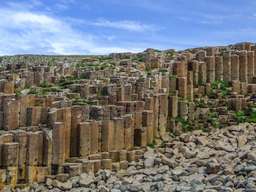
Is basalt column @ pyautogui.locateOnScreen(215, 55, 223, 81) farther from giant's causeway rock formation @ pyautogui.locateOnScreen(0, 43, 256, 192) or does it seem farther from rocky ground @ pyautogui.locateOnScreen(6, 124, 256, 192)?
rocky ground @ pyautogui.locateOnScreen(6, 124, 256, 192)

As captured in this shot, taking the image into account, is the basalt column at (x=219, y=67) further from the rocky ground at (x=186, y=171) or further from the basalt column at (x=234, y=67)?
the rocky ground at (x=186, y=171)

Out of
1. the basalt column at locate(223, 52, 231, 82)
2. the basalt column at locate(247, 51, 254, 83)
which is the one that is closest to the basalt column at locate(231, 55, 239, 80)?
the basalt column at locate(223, 52, 231, 82)

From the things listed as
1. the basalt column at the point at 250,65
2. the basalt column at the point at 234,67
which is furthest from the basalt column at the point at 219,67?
the basalt column at the point at 250,65

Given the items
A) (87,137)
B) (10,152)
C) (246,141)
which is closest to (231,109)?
(246,141)

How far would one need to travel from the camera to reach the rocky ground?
13.9 metres

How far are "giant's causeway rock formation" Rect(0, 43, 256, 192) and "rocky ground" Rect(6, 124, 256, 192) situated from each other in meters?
0.03

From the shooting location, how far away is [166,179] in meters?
14.8

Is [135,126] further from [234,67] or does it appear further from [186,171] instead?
[234,67]

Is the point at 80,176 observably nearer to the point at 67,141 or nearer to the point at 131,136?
the point at 67,141

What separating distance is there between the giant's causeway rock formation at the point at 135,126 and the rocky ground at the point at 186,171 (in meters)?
0.03

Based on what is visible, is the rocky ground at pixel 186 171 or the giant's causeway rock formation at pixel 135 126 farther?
the giant's causeway rock formation at pixel 135 126

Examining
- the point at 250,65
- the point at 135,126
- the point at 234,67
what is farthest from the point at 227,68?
the point at 135,126

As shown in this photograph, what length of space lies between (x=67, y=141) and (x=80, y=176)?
1182mm

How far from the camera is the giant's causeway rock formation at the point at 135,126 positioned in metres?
15.0
